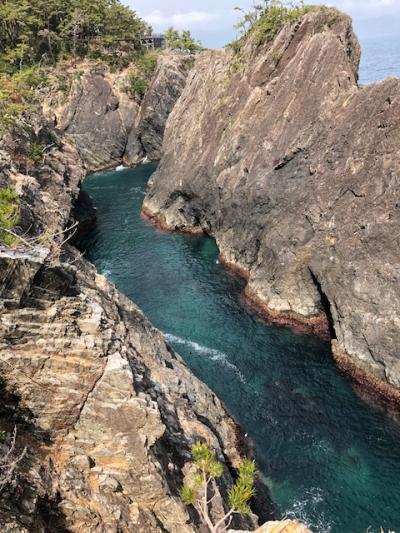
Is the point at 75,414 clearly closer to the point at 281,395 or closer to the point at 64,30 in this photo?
the point at 281,395

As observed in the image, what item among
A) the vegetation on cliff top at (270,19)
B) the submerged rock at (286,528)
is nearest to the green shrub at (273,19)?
the vegetation on cliff top at (270,19)

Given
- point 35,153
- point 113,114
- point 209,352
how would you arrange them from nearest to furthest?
point 209,352 < point 35,153 < point 113,114

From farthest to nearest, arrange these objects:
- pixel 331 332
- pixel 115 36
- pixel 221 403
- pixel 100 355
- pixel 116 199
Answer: pixel 115 36, pixel 116 199, pixel 331 332, pixel 221 403, pixel 100 355

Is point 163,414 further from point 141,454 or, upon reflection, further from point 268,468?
point 268,468

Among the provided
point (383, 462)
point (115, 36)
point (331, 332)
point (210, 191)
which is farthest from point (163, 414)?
point (115, 36)

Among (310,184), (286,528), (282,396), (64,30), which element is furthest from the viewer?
(64,30)

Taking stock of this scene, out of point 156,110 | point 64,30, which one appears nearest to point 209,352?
point 156,110

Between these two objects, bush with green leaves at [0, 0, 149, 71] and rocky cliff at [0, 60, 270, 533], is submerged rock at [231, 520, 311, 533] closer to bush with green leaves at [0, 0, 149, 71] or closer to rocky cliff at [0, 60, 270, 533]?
rocky cliff at [0, 60, 270, 533]

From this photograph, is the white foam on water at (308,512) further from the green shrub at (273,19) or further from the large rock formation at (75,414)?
the green shrub at (273,19)
